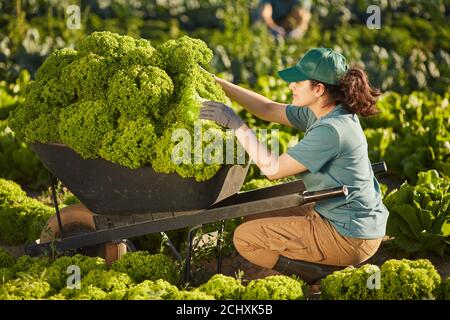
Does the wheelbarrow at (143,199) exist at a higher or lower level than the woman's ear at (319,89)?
lower

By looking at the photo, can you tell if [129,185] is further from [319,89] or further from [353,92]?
[353,92]

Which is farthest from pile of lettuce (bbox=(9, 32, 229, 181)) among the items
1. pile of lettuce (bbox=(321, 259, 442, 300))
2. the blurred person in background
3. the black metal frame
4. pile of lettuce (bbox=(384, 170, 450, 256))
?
the blurred person in background

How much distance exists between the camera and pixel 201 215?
193 inches

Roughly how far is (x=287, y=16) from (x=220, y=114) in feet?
25.4

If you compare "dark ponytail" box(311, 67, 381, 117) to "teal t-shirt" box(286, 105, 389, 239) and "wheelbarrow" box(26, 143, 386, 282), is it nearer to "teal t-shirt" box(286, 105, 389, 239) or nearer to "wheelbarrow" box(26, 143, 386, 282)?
"teal t-shirt" box(286, 105, 389, 239)

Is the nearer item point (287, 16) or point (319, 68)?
point (319, 68)

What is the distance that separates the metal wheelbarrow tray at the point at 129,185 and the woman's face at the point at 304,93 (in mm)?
474

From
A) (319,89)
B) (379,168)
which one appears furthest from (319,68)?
(379,168)

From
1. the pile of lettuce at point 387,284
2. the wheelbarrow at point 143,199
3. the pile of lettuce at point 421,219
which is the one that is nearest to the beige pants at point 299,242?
the wheelbarrow at point 143,199

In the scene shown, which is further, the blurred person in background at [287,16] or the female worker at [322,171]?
the blurred person in background at [287,16]

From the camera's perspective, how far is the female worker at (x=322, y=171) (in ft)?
15.8

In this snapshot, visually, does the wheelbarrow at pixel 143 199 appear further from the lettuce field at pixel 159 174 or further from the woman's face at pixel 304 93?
the woman's face at pixel 304 93
